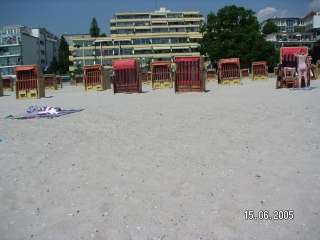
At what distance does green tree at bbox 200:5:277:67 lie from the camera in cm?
7056

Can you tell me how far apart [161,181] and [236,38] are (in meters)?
68.6

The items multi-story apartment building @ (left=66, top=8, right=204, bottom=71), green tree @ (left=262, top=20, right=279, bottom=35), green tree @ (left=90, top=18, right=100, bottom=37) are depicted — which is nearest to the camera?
multi-story apartment building @ (left=66, top=8, right=204, bottom=71)

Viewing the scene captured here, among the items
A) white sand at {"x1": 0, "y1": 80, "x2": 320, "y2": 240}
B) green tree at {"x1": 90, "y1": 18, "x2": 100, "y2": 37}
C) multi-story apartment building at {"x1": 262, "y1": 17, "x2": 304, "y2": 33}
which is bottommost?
white sand at {"x1": 0, "y1": 80, "x2": 320, "y2": 240}

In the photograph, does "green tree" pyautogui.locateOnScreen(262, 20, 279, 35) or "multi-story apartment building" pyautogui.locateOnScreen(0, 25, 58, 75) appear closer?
"multi-story apartment building" pyautogui.locateOnScreen(0, 25, 58, 75)

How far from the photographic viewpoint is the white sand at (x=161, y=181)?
4.53 meters

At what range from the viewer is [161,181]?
5.94m

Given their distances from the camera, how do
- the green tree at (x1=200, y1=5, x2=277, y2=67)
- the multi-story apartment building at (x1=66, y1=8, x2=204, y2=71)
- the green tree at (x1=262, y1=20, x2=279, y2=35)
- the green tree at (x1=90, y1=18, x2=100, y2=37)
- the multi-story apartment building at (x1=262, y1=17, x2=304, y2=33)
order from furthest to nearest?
the multi-story apartment building at (x1=262, y1=17, x2=304, y2=33) < the green tree at (x1=90, y1=18, x2=100, y2=37) < the green tree at (x1=262, y1=20, x2=279, y2=35) < the multi-story apartment building at (x1=66, y1=8, x2=204, y2=71) < the green tree at (x1=200, y1=5, x2=277, y2=67)

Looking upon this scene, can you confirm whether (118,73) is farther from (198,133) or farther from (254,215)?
(254,215)

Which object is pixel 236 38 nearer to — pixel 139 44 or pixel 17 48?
pixel 139 44

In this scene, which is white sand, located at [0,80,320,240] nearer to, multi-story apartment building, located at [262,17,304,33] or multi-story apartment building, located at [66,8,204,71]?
multi-story apartment building, located at [66,8,204,71]

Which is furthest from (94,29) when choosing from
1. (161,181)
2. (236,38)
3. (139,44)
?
(161,181)

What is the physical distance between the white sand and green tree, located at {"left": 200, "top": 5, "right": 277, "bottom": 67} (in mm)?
62115

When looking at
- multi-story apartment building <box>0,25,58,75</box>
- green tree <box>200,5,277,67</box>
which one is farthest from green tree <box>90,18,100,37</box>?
green tree <box>200,5,277,67</box>

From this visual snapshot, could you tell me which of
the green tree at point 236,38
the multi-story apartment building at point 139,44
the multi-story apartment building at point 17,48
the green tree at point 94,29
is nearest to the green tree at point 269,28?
the multi-story apartment building at point 139,44
